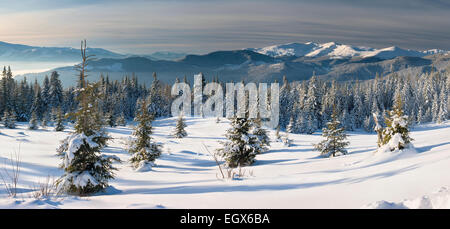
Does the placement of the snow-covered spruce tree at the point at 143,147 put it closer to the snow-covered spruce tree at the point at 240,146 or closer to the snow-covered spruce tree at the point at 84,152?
the snow-covered spruce tree at the point at 240,146

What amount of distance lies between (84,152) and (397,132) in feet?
44.8

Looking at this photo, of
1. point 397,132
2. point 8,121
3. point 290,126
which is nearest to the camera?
point 397,132

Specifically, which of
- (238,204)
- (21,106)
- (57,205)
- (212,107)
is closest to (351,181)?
(238,204)

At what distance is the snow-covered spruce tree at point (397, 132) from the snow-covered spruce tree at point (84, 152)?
1217 cm

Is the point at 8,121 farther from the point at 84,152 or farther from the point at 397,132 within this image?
the point at 397,132

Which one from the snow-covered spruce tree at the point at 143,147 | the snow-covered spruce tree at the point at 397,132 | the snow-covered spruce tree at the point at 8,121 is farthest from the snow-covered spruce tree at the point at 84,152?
the snow-covered spruce tree at the point at 8,121

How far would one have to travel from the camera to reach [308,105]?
75.4m

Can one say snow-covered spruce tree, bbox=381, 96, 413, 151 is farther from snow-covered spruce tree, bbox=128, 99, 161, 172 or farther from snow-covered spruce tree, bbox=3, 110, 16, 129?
snow-covered spruce tree, bbox=3, 110, 16, 129

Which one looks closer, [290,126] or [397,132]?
[397,132]

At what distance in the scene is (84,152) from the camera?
364 inches

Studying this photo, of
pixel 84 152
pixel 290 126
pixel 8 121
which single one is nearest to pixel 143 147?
pixel 84 152

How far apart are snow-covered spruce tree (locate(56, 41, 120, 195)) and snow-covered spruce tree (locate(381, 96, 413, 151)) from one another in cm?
1217
